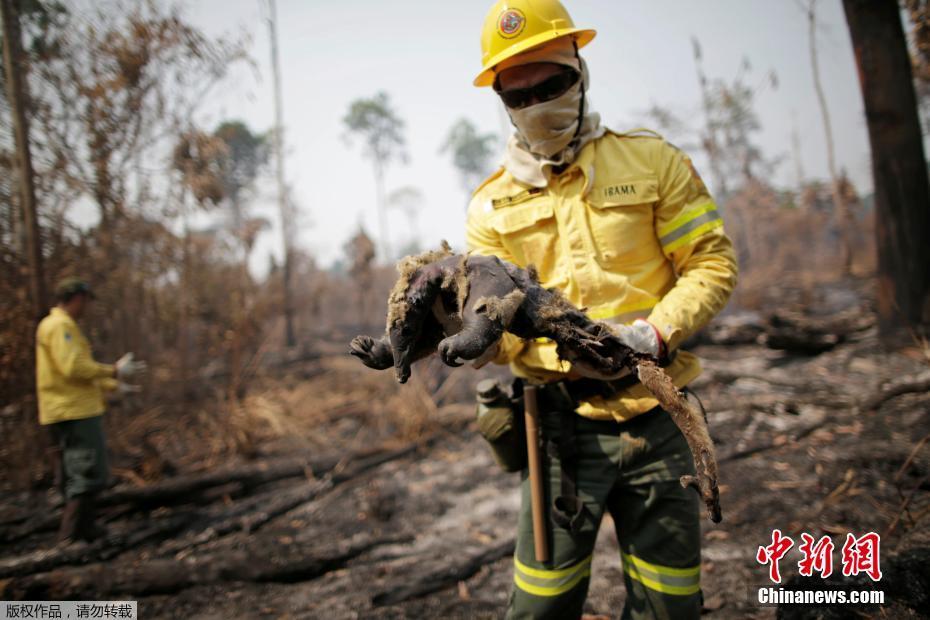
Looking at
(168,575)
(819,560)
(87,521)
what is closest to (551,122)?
(819,560)

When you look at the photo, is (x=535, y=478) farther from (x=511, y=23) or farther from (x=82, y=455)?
(x=82, y=455)

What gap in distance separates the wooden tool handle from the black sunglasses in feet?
3.30

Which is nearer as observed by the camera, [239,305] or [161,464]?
[161,464]

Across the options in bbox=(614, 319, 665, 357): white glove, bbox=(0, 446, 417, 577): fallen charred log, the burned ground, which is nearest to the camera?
bbox=(614, 319, 665, 357): white glove

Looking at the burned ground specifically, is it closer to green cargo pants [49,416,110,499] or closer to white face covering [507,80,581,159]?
green cargo pants [49,416,110,499]

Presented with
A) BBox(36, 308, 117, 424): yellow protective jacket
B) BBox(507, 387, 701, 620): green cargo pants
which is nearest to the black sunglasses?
BBox(507, 387, 701, 620): green cargo pants

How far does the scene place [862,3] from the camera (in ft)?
15.9

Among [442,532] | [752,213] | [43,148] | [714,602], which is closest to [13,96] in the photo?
[43,148]

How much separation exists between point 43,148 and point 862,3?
9.28 m

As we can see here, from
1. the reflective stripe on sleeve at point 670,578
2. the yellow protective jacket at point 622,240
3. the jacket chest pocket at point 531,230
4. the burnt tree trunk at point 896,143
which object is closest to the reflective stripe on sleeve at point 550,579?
the reflective stripe on sleeve at point 670,578

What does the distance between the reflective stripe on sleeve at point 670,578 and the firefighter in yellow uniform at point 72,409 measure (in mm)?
4407

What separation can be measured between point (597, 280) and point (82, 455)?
14.9ft

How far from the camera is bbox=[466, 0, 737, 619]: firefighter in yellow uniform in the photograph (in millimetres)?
1472

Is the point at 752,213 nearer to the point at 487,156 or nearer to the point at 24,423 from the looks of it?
the point at 487,156
